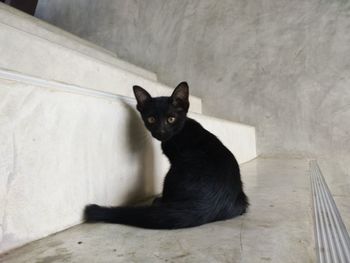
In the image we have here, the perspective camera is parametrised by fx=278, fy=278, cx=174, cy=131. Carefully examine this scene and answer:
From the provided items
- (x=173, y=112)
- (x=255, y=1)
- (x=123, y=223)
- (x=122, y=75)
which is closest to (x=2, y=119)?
(x=123, y=223)

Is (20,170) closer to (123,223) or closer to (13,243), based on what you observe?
(13,243)

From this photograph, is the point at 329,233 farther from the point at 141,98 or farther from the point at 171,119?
the point at 141,98

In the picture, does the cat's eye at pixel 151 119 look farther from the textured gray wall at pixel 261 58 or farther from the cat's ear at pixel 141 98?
the textured gray wall at pixel 261 58

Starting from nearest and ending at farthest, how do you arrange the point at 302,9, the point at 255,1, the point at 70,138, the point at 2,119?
the point at 2,119
the point at 70,138
the point at 302,9
the point at 255,1

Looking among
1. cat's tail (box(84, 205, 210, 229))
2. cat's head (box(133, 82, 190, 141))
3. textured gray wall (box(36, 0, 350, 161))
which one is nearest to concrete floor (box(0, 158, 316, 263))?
cat's tail (box(84, 205, 210, 229))

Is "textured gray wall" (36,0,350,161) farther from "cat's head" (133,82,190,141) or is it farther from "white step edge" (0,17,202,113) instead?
"cat's head" (133,82,190,141)

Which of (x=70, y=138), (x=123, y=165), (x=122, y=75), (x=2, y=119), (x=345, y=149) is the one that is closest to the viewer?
(x=2, y=119)

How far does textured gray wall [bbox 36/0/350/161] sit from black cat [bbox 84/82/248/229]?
1305 millimetres

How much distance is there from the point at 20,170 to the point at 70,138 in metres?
0.15

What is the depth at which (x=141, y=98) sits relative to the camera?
93cm

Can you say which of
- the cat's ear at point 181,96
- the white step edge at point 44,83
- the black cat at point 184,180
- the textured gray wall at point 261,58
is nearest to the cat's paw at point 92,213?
the black cat at point 184,180

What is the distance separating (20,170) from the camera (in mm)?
553

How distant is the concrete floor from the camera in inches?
20.3

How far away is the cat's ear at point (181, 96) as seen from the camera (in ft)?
3.02
